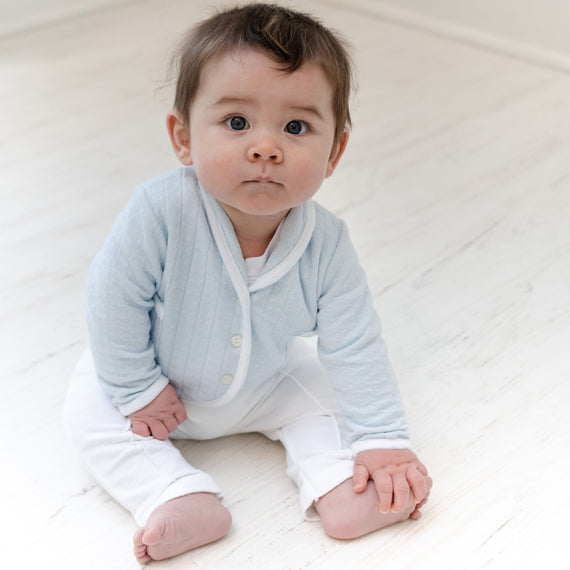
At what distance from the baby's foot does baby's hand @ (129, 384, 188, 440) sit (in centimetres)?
9

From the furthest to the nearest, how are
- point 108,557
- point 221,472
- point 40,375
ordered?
1. point 40,375
2. point 221,472
3. point 108,557

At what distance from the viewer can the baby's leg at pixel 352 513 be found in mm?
896

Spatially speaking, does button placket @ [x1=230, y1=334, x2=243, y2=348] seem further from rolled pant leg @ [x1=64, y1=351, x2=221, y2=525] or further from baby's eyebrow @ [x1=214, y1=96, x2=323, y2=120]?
baby's eyebrow @ [x1=214, y1=96, x2=323, y2=120]

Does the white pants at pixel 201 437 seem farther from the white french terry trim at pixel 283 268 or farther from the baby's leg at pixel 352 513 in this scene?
the white french terry trim at pixel 283 268

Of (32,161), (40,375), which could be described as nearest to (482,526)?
(40,375)

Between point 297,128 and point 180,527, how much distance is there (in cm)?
44

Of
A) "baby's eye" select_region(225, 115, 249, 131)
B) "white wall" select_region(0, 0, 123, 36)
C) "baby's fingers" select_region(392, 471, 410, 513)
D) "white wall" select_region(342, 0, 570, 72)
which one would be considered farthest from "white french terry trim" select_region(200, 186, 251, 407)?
"white wall" select_region(0, 0, 123, 36)

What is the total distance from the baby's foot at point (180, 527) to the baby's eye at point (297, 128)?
41 centimetres

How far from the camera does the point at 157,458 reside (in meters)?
0.92

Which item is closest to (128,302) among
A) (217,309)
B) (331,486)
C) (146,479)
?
(217,309)

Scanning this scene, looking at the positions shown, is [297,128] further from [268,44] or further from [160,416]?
[160,416]

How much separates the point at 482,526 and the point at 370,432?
0.54 ft

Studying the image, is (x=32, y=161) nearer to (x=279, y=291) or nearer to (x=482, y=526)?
(x=279, y=291)

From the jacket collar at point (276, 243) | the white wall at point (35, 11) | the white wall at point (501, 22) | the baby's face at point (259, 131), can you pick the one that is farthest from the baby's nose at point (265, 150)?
the white wall at point (35, 11)
